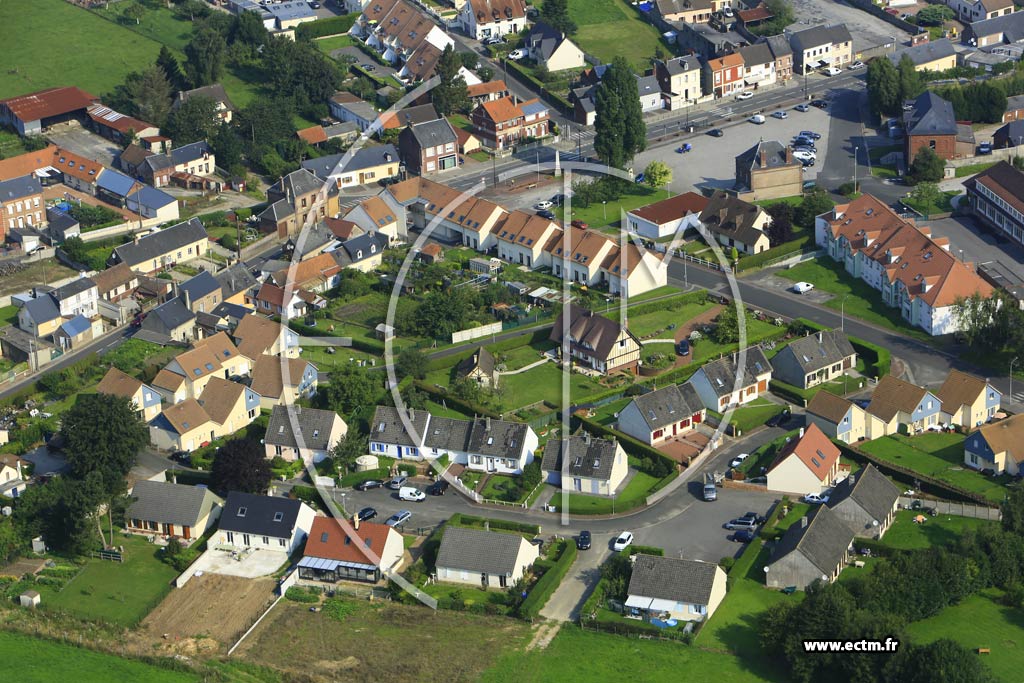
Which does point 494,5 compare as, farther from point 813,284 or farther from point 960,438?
point 960,438

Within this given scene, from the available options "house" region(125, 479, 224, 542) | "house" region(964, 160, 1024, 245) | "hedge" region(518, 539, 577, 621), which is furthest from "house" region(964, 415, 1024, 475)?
"house" region(125, 479, 224, 542)

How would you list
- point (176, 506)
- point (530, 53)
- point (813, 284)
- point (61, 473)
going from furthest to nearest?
point (530, 53) → point (813, 284) → point (61, 473) → point (176, 506)

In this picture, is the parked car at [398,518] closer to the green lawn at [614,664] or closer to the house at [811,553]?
the green lawn at [614,664]

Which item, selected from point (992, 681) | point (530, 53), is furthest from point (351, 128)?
point (992, 681)

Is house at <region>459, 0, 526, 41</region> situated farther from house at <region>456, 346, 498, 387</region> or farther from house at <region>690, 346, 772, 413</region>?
house at <region>690, 346, 772, 413</region>

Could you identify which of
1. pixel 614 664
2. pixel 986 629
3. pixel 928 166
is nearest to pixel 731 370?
pixel 986 629

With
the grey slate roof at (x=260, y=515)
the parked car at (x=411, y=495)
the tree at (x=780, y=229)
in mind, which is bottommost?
the tree at (x=780, y=229)

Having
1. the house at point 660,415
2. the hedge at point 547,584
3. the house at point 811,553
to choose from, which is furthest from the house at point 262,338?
the house at point 811,553
